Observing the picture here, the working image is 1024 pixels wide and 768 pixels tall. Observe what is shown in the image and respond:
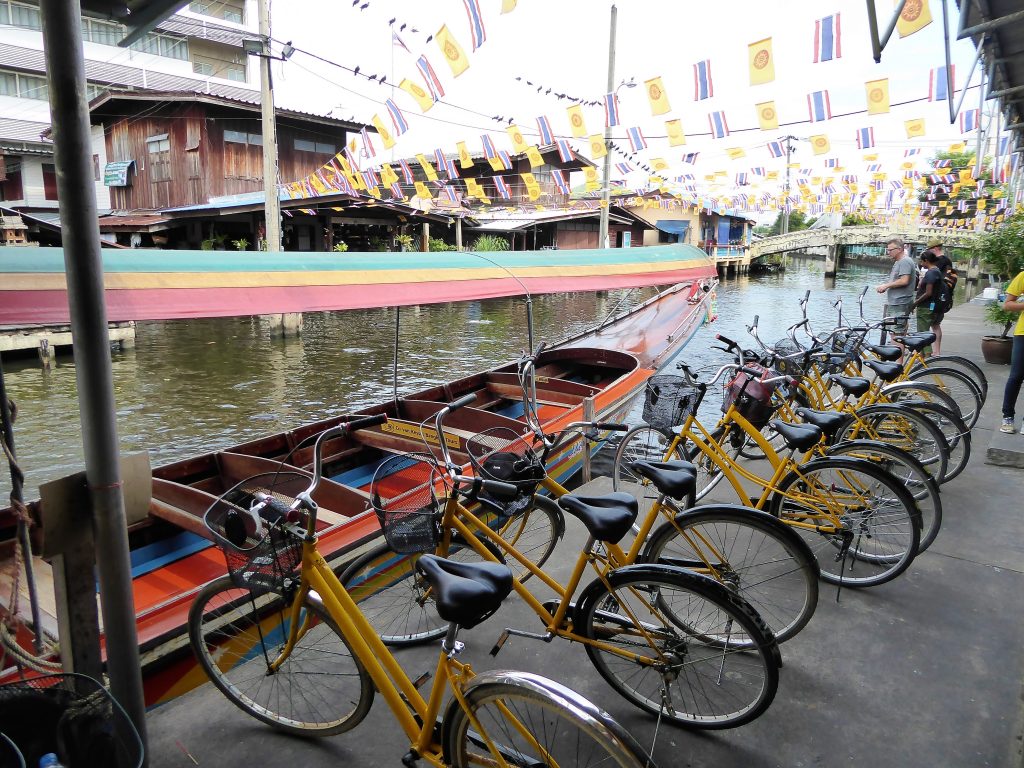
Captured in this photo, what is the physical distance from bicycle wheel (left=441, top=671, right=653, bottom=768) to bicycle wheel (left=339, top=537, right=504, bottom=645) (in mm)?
965

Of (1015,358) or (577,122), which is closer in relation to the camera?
(1015,358)

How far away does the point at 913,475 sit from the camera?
145 inches

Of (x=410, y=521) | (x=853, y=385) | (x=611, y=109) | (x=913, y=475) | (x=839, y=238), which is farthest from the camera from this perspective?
(x=839, y=238)

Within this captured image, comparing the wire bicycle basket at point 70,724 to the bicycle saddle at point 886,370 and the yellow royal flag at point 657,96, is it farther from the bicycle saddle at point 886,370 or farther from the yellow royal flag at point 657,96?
the yellow royal flag at point 657,96

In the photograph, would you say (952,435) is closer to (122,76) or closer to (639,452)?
(639,452)

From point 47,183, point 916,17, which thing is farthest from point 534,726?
point 47,183


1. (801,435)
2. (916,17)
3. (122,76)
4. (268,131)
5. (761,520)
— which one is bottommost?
(761,520)

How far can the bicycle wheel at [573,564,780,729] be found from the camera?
2270 mm

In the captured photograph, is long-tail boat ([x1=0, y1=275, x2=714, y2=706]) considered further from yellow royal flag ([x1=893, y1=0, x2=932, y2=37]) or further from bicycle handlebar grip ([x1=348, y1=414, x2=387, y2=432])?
yellow royal flag ([x1=893, y1=0, x2=932, y2=37])

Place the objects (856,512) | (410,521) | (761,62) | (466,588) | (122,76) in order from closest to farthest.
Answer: (466,588)
(410,521)
(856,512)
(761,62)
(122,76)

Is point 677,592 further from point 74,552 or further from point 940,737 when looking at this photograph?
point 74,552

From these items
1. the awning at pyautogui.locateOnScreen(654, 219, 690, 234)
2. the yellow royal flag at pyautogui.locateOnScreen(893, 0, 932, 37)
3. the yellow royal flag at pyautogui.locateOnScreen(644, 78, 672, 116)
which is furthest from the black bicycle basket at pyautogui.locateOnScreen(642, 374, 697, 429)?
the awning at pyautogui.locateOnScreen(654, 219, 690, 234)

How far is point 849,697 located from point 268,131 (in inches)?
580

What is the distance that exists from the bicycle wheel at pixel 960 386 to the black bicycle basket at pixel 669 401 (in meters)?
2.88
